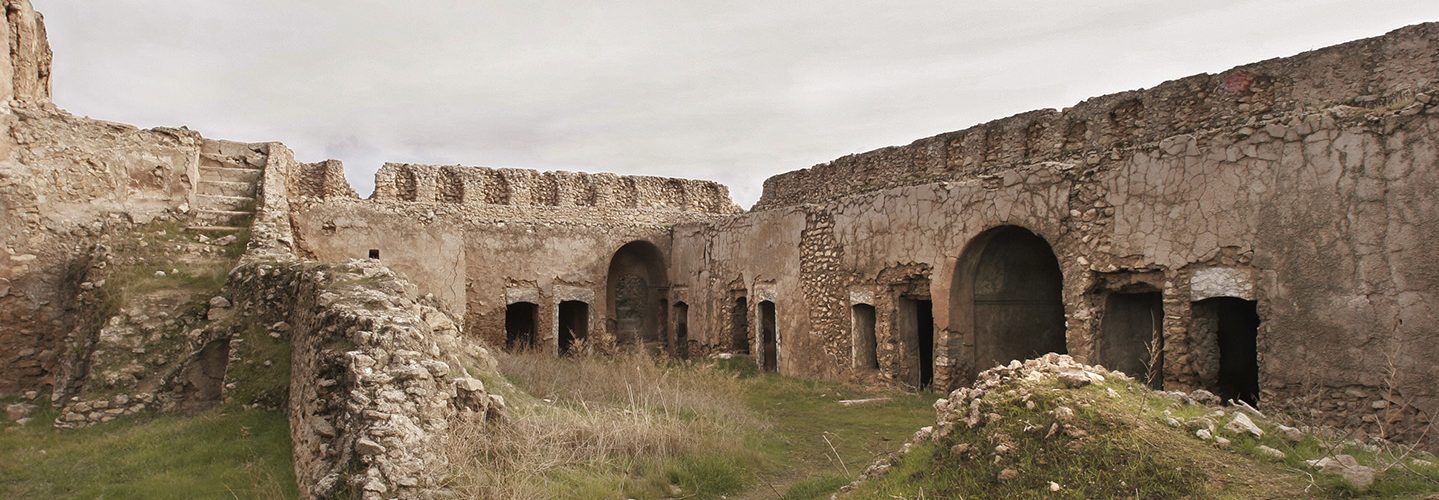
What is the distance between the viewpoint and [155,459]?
22.5 feet

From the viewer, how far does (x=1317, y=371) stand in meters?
7.88

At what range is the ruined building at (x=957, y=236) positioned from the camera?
303 inches

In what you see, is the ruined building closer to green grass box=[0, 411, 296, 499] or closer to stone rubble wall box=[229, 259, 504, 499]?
green grass box=[0, 411, 296, 499]

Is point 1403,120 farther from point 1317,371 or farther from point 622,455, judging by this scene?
point 622,455

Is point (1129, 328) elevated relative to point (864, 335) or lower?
elevated

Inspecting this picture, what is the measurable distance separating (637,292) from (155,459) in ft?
42.9

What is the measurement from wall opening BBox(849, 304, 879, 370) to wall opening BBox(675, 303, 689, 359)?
6027mm

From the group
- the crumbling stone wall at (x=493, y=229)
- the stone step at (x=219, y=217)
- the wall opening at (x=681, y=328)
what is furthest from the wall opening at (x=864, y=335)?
the stone step at (x=219, y=217)

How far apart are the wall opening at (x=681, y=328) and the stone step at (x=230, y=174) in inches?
343

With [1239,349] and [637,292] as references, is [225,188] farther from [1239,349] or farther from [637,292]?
[1239,349]

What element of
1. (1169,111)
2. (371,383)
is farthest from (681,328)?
(371,383)

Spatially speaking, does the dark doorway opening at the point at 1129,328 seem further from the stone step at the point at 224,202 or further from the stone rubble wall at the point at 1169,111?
the stone step at the point at 224,202

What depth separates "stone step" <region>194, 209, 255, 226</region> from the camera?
12.1 meters

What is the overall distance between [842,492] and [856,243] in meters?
7.89
